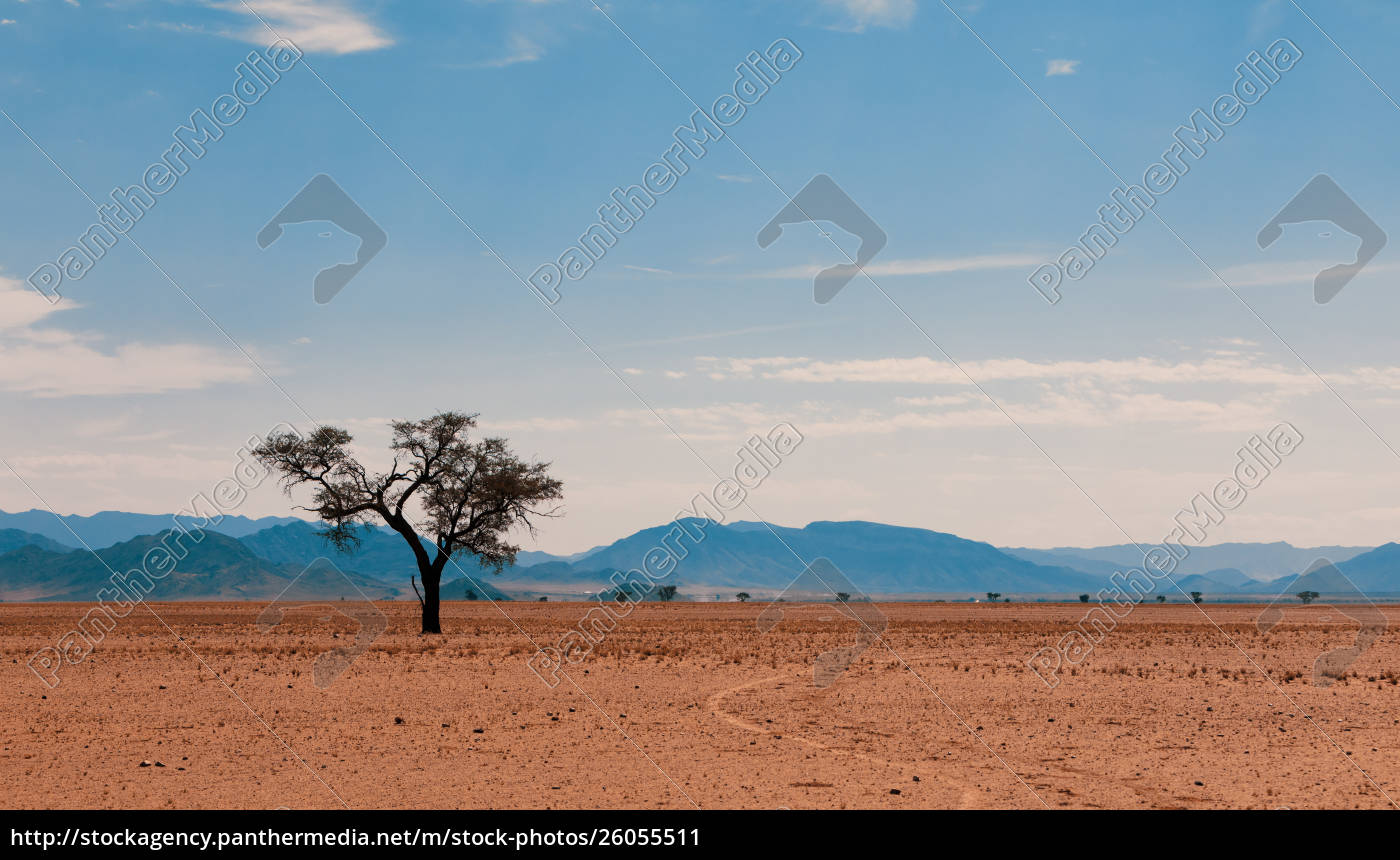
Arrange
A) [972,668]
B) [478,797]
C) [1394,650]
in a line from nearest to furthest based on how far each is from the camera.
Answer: [478,797] < [972,668] < [1394,650]

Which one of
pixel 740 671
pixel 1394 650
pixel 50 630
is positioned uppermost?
pixel 1394 650

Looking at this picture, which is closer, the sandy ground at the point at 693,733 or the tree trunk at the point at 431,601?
the sandy ground at the point at 693,733

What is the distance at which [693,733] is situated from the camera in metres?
17.6

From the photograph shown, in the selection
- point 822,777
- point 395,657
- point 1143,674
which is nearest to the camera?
point 822,777

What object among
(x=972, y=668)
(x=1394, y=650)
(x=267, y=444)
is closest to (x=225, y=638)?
(x=267, y=444)

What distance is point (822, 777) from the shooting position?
46.5ft

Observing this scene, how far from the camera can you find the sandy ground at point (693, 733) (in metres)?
13.3

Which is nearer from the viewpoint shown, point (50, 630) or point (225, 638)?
point (225, 638)

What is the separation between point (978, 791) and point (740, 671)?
1443 cm

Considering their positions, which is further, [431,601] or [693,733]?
[431,601]

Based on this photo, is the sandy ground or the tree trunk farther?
the tree trunk

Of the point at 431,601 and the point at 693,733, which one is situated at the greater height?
the point at 431,601

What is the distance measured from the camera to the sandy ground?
13266mm
